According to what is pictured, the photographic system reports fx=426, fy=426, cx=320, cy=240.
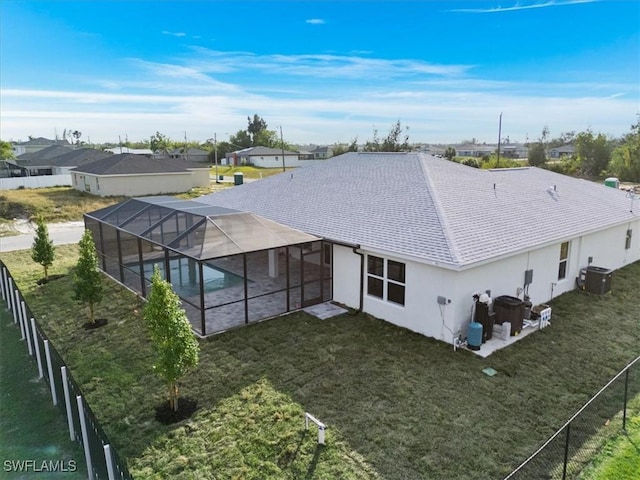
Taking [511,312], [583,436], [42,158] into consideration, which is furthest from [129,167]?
[583,436]

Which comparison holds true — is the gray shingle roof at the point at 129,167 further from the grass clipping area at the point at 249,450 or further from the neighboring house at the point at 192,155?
the neighboring house at the point at 192,155

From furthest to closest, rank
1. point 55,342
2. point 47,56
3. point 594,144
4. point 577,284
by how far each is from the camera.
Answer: point 594,144, point 47,56, point 577,284, point 55,342

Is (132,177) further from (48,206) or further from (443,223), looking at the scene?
(443,223)

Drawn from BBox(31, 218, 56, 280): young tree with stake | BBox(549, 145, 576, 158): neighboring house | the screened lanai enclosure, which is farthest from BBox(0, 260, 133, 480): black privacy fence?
BBox(549, 145, 576, 158): neighboring house

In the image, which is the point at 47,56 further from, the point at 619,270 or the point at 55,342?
the point at 619,270

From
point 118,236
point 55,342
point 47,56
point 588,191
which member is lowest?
point 55,342

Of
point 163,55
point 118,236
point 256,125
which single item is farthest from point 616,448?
point 256,125
